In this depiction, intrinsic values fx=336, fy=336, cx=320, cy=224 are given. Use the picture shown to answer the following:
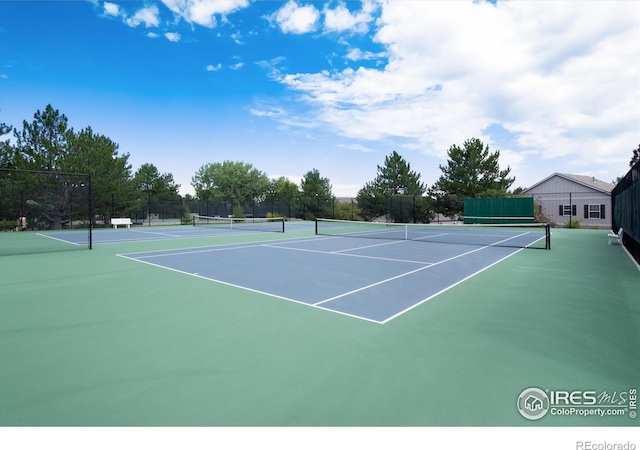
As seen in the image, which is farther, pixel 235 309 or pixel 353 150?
pixel 353 150

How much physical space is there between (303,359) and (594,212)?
112ft

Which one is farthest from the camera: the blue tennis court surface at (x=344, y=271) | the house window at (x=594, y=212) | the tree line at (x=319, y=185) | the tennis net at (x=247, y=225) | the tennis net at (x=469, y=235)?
the house window at (x=594, y=212)

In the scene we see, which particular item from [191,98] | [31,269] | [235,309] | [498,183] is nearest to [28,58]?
[191,98]

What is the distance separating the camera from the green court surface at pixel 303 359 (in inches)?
83.0

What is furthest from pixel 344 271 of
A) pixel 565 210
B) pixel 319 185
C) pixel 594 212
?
pixel 319 185

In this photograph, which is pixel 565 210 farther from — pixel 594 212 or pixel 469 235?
pixel 469 235

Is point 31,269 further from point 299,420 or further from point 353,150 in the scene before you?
point 353,150

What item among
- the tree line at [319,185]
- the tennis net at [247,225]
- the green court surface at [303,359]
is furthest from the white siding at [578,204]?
the green court surface at [303,359]

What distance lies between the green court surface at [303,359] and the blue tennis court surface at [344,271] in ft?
1.25

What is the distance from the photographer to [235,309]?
436cm

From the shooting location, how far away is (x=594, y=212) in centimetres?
2811

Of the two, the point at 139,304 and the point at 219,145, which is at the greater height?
the point at 219,145

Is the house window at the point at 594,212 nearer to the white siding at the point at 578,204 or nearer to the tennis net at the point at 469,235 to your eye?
the white siding at the point at 578,204

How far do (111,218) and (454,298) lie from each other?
2631cm
